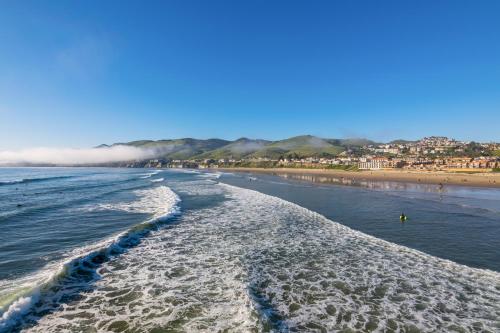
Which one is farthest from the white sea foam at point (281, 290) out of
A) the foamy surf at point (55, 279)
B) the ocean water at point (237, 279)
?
the foamy surf at point (55, 279)

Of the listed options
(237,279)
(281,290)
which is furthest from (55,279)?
(281,290)

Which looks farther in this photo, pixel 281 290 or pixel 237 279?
pixel 237 279

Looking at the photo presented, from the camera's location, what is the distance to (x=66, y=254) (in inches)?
560

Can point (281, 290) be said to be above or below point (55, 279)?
below

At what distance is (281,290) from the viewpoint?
10.5 m

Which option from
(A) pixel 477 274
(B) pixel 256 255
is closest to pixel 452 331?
(A) pixel 477 274

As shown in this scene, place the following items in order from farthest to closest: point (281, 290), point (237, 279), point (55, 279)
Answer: point (237, 279), point (55, 279), point (281, 290)

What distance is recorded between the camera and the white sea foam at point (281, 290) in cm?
833

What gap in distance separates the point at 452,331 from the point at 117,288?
1074 centimetres

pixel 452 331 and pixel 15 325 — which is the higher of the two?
pixel 15 325

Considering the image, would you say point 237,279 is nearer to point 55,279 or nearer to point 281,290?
point 281,290

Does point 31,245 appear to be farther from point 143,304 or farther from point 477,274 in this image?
point 477,274

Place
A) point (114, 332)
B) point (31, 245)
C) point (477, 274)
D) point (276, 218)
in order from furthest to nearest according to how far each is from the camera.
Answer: point (276, 218) → point (31, 245) → point (477, 274) → point (114, 332)

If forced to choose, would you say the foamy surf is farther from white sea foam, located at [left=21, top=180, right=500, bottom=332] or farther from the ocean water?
white sea foam, located at [left=21, top=180, right=500, bottom=332]
